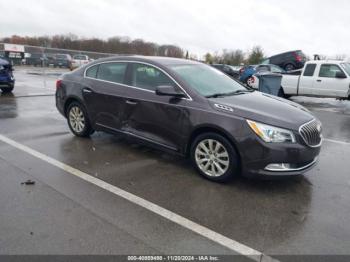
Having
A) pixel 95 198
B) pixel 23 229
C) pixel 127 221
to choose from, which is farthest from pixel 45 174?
pixel 127 221

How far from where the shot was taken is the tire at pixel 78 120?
5871mm

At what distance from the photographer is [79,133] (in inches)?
239

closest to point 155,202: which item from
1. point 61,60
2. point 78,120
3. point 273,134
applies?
point 273,134

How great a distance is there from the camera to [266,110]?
3980mm

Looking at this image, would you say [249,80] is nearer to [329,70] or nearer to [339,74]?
[329,70]

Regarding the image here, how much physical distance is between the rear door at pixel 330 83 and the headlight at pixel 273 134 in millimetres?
9351

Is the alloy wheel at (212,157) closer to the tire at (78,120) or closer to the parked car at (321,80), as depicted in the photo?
the tire at (78,120)

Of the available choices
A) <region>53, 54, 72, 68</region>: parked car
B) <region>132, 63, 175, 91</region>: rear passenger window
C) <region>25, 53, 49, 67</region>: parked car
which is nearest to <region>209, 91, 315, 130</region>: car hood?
<region>132, 63, 175, 91</region>: rear passenger window

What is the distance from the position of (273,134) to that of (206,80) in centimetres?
158

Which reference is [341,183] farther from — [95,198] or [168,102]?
[95,198]

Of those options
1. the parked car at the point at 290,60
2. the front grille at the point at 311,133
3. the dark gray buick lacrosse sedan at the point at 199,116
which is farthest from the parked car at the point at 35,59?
the front grille at the point at 311,133

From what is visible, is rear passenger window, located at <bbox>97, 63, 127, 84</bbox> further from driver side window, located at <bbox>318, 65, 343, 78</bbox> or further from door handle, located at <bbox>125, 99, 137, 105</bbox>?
driver side window, located at <bbox>318, 65, 343, 78</bbox>

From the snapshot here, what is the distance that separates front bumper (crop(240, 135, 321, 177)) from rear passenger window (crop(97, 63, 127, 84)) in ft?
8.44

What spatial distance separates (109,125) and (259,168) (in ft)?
9.19
